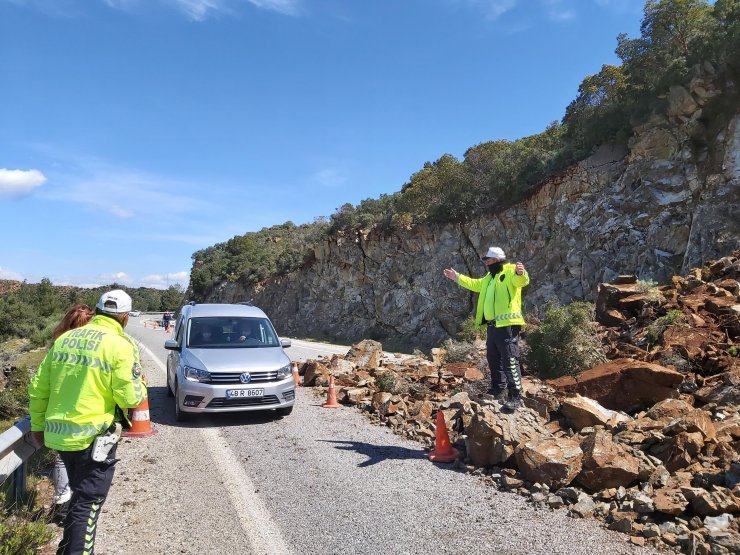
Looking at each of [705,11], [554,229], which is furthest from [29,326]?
[705,11]

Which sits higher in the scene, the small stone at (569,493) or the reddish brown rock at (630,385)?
the reddish brown rock at (630,385)

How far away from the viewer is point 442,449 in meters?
5.88

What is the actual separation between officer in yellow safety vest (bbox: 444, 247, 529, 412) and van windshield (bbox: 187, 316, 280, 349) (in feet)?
13.2

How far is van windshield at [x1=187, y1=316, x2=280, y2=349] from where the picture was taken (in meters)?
8.66

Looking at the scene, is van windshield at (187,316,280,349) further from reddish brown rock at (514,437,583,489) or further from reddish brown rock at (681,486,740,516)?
reddish brown rock at (681,486,740,516)

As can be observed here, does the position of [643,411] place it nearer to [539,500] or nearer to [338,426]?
[539,500]

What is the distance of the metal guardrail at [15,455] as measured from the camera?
12.4 ft

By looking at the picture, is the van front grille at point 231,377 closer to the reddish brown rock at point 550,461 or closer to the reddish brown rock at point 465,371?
the reddish brown rock at point 465,371

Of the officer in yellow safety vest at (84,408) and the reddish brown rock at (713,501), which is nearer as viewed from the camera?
the officer in yellow safety vest at (84,408)

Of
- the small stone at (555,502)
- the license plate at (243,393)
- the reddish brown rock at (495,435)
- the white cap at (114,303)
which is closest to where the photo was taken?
the white cap at (114,303)

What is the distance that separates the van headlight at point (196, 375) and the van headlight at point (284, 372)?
1.05 meters

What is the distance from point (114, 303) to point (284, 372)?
15.1 ft

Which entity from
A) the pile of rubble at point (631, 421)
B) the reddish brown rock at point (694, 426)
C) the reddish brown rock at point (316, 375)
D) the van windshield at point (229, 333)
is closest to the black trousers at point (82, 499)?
the pile of rubble at point (631, 421)

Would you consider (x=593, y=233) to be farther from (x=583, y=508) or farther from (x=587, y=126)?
(x=583, y=508)
